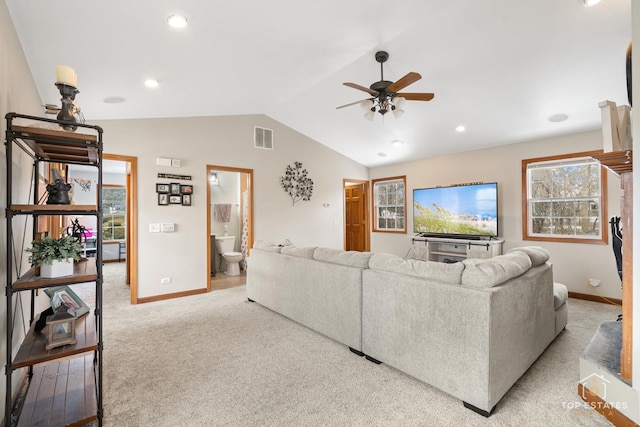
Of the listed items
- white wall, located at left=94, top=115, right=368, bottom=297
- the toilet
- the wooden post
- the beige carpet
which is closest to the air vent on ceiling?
white wall, located at left=94, top=115, right=368, bottom=297

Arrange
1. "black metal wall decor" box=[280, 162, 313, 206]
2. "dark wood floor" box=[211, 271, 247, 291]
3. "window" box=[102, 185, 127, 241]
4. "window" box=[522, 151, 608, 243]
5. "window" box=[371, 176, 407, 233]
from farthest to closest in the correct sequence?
"window" box=[102, 185, 127, 241] < "window" box=[371, 176, 407, 233] < "black metal wall decor" box=[280, 162, 313, 206] < "dark wood floor" box=[211, 271, 247, 291] < "window" box=[522, 151, 608, 243]

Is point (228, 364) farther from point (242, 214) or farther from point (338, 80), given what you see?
point (242, 214)

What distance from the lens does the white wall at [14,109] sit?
5.56 ft

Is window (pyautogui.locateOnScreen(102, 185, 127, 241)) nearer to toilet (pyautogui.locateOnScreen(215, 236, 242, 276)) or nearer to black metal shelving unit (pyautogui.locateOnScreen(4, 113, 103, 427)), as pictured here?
toilet (pyautogui.locateOnScreen(215, 236, 242, 276))

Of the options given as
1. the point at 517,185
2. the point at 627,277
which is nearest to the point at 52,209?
the point at 627,277

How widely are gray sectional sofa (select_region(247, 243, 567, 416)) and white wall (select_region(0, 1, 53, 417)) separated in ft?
7.25

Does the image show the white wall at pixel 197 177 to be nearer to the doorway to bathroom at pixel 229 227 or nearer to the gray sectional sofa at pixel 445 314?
the doorway to bathroom at pixel 229 227

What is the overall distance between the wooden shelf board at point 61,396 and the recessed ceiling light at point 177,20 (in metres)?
2.59

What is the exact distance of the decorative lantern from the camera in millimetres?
1718

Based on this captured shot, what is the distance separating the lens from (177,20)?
2.24 meters

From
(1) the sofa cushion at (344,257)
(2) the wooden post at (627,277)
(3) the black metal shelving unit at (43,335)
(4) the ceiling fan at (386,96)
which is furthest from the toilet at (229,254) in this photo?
(2) the wooden post at (627,277)

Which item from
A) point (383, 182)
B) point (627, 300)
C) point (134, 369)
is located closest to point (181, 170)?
point (134, 369)

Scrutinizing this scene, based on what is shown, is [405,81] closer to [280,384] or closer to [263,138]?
[280,384]

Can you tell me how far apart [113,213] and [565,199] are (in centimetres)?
1016
